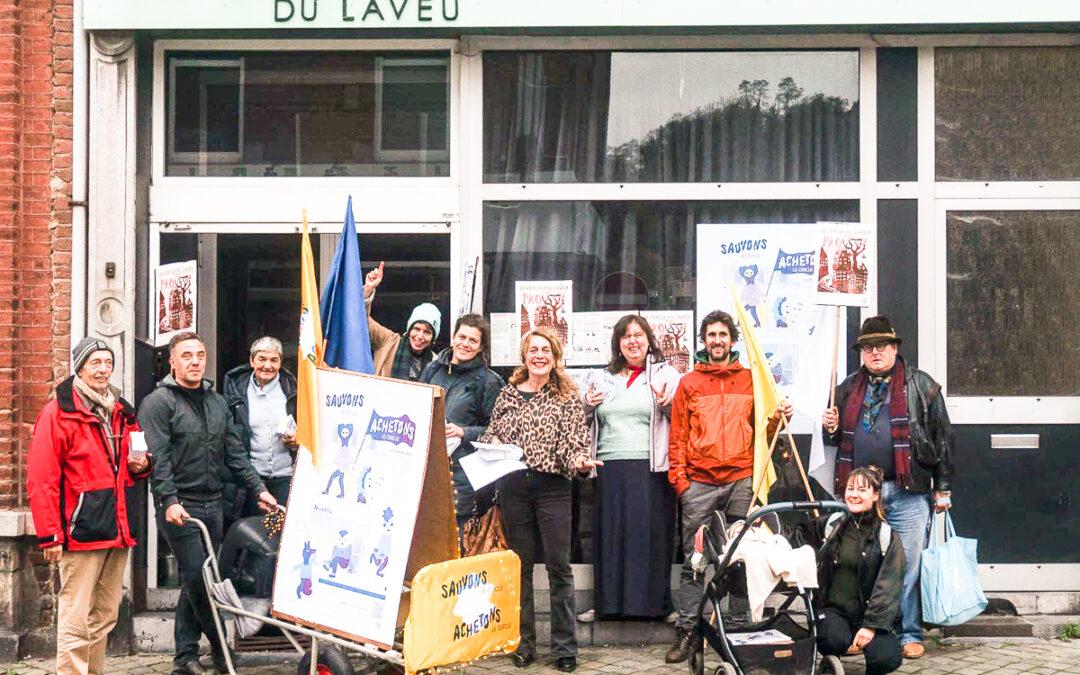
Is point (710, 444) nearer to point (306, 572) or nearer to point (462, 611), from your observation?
point (462, 611)

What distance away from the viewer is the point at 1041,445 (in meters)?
8.15

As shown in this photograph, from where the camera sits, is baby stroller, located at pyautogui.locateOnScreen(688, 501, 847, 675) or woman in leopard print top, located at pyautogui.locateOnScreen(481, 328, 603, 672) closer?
baby stroller, located at pyautogui.locateOnScreen(688, 501, 847, 675)

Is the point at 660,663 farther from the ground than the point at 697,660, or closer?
closer

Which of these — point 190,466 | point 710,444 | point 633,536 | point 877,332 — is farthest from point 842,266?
point 190,466

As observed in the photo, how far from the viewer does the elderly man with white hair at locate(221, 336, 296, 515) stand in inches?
294

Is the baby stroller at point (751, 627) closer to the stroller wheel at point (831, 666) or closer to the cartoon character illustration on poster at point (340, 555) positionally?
the stroller wheel at point (831, 666)

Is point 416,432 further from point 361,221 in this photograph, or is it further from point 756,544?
point 361,221

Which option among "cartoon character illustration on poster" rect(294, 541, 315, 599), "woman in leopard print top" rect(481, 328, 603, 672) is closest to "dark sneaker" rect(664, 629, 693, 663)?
"woman in leopard print top" rect(481, 328, 603, 672)

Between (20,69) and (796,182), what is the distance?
4.91 m

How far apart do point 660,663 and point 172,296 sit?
3.77m

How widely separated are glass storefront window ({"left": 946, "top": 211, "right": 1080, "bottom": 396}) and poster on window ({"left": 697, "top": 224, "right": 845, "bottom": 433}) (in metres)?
0.87

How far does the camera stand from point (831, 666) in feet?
21.2

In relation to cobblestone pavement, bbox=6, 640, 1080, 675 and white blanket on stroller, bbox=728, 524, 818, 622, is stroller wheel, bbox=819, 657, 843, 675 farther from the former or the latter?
cobblestone pavement, bbox=6, 640, 1080, 675

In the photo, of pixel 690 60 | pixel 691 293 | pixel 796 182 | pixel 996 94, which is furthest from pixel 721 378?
pixel 996 94
